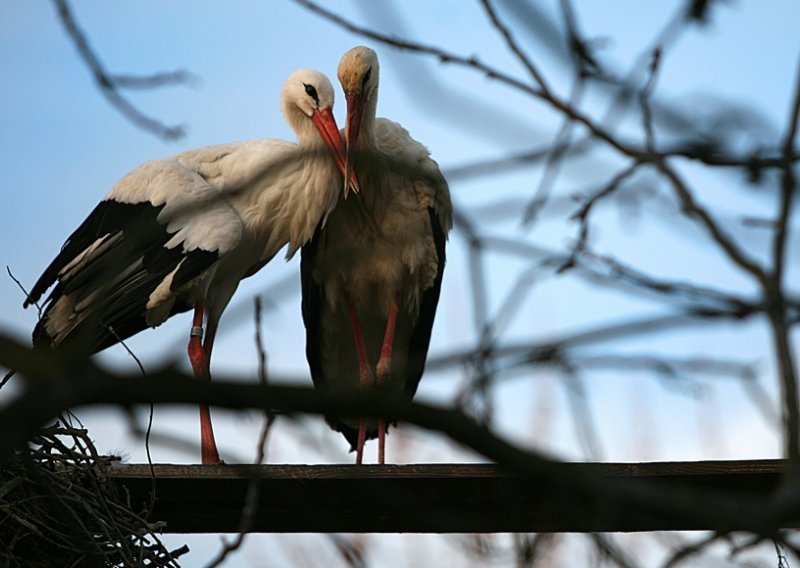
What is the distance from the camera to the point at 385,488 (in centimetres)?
289

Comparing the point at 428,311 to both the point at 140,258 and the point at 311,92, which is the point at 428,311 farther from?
the point at 140,258

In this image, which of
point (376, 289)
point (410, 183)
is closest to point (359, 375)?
point (376, 289)

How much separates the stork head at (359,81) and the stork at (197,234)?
14 cm

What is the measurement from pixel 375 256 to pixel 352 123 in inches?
23.6

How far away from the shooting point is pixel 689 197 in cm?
130

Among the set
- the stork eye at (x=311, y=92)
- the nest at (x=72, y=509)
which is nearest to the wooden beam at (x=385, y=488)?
the nest at (x=72, y=509)

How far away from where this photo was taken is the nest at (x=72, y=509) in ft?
9.70

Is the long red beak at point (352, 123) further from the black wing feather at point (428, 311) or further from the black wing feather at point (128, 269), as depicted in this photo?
the black wing feather at point (128, 269)

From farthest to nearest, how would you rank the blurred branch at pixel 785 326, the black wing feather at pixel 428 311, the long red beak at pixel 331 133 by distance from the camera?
the black wing feather at pixel 428 311
the long red beak at pixel 331 133
the blurred branch at pixel 785 326

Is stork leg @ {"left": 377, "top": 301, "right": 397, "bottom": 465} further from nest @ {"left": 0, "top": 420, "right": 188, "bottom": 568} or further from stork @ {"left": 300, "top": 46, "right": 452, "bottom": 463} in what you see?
nest @ {"left": 0, "top": 420, "right": 188, "bottom": 568}

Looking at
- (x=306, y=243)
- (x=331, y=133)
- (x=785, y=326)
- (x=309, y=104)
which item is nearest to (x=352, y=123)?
(x=331, y=133)

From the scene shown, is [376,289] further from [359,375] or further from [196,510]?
[196,510]

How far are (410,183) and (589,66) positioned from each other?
367 centimetres

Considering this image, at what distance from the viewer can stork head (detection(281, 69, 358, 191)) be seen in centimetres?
504
